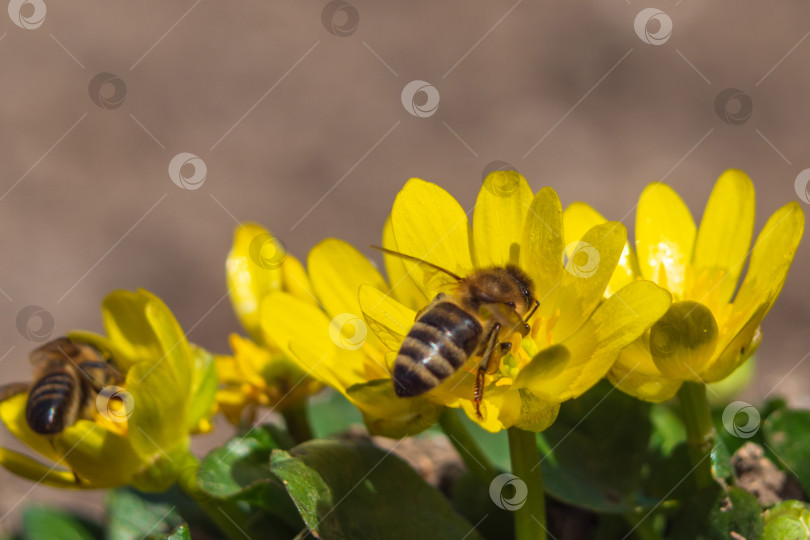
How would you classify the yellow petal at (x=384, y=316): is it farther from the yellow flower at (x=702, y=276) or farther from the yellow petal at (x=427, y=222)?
the yellow flower at (x=702, y=276)

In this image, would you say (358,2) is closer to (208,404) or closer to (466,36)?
(466,36)

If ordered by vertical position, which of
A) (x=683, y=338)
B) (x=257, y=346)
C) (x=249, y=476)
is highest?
(x=683, y=338)

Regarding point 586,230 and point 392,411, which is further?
point 586,230

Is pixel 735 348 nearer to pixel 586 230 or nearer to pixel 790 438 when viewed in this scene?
pixel 586 230

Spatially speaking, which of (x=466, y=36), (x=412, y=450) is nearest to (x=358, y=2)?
(x=466, y=36)

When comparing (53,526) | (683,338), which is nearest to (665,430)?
(683,338)

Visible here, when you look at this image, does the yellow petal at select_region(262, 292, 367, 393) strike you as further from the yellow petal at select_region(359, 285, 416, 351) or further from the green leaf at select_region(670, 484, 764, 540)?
the green leaf at select_region(670, 484, 764, 540)

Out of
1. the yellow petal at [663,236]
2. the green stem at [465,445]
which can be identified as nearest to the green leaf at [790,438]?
the yellow petal at [663,236]

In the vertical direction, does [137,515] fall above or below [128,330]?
below
